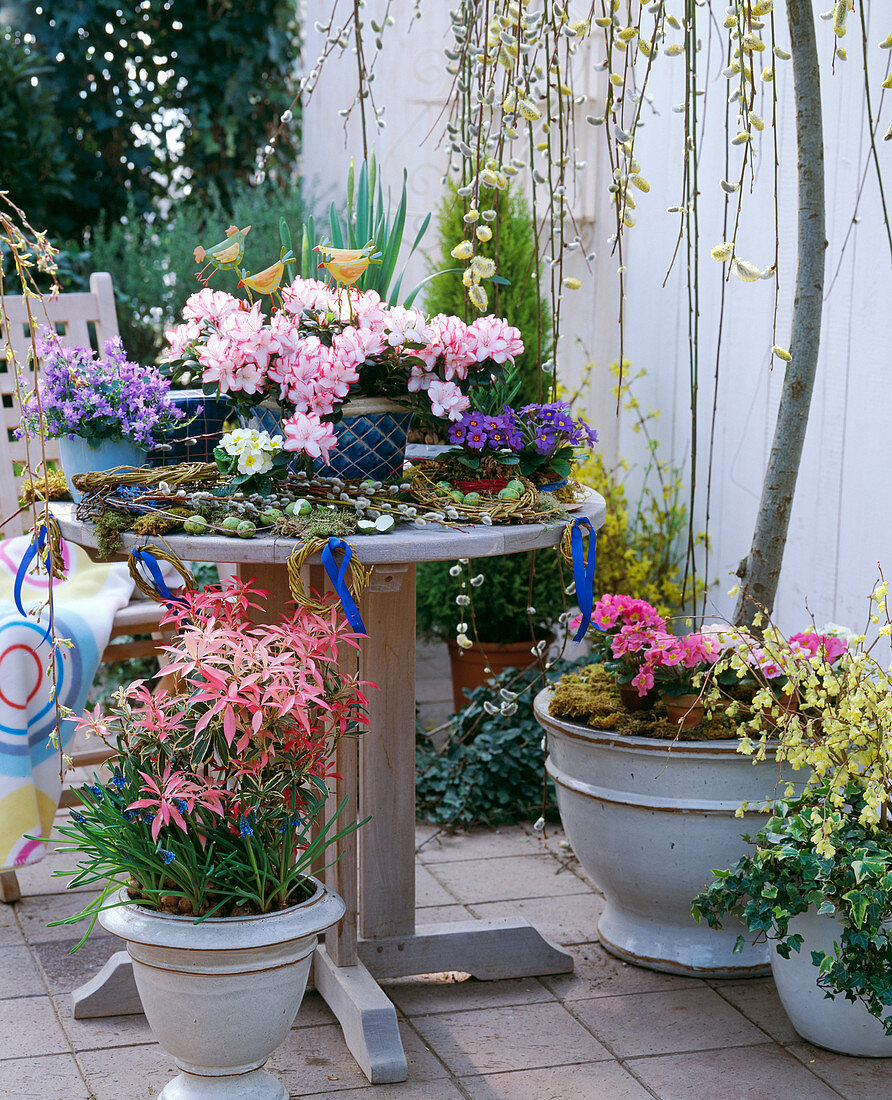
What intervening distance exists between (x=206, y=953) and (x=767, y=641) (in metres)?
1.00

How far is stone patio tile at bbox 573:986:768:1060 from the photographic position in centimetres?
198

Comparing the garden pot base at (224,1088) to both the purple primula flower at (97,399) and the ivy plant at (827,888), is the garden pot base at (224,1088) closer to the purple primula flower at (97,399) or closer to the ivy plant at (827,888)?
the ivy plant at (827,888)

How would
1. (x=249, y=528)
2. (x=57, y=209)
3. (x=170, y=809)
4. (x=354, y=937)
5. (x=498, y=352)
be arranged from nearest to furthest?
1. (x=170, y=809)
2. (x=249, y=528)
3. (x=498, y=352)
4. (x=354, y=937)
5. (x=57, y=209)

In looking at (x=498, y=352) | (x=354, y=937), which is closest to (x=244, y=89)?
(x=498, y=352)

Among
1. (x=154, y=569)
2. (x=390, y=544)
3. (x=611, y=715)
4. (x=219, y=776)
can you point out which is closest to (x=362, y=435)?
(x=390, y=544)

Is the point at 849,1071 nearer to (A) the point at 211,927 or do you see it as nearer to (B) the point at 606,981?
(B) the point at 606,981

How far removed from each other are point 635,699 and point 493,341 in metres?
0.70

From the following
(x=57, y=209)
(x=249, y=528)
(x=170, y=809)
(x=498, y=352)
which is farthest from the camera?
(x=57, y=209)

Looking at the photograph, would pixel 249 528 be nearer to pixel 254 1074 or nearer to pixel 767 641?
pixel 254 1074

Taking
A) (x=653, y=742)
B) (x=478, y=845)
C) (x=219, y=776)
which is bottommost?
(x=478, y=845)

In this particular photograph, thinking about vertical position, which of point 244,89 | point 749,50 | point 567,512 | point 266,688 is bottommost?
point 266,688

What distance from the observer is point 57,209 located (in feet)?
16.1

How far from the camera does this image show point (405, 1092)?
6.04 feet

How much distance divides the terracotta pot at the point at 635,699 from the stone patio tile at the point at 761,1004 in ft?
1.66
